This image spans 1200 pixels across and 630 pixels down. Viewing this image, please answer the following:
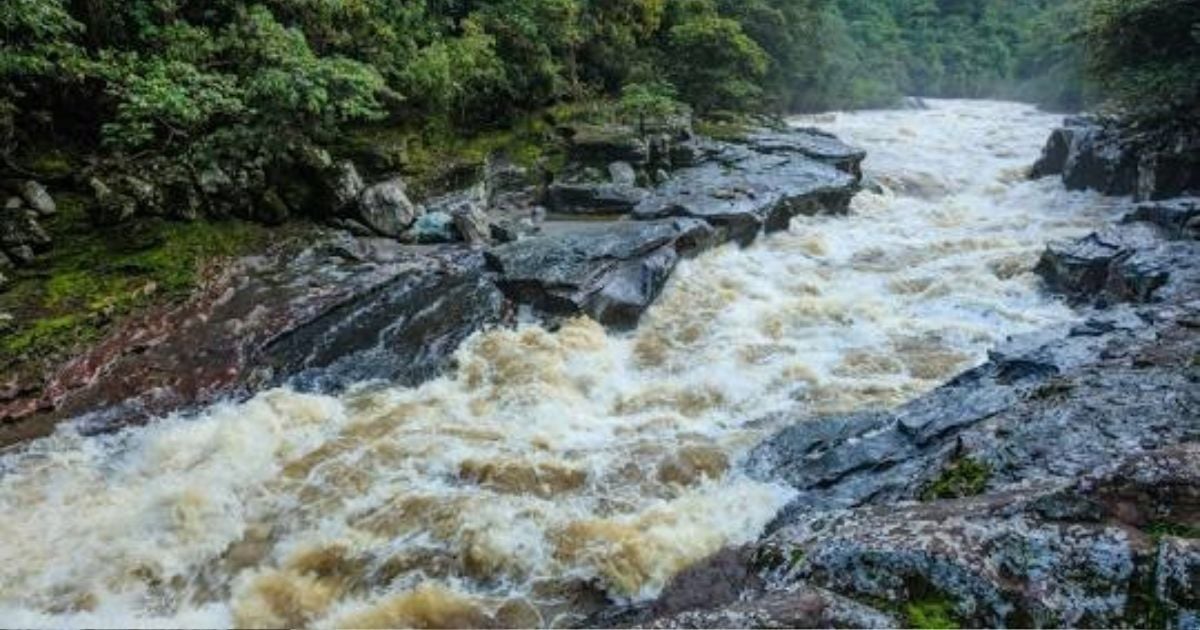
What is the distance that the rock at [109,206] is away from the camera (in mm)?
9781

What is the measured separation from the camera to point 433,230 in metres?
12.1

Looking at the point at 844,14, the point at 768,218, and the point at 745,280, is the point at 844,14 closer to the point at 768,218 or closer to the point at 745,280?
the point at 768,218

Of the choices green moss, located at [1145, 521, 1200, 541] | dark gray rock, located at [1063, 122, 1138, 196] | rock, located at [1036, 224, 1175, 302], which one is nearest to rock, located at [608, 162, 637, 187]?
rock, located at [1036, 224, 1175, 302]

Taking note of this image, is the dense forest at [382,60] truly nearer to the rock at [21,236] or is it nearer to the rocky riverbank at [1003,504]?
the rock at [21,236]

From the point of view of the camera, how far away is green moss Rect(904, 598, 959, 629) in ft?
10.5

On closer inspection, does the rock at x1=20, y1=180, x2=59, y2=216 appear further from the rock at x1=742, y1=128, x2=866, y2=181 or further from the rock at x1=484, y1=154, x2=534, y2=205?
the rock at x1=742, y1=128, x2=866, y2=181

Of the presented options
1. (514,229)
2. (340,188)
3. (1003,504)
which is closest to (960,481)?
(1003,504)

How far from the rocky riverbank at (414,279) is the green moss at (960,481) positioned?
18.4 ft

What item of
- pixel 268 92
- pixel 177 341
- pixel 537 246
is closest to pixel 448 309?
pixel 537 246

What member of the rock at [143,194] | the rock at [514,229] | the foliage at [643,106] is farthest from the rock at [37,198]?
the foliage at [643,106]

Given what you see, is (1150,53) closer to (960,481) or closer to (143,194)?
(960,481)

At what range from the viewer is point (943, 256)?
535 inches

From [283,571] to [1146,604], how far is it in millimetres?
5047

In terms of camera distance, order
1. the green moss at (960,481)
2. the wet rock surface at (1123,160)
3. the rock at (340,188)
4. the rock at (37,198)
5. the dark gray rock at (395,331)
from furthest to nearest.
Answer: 1. the wet rock surface at (1123,160)
2. the rock at (340,188)
3. the rock at (37,198)
4. the dark gray rock at (395,331)
5. the green moss at (960,481)
